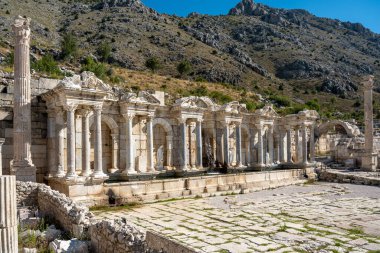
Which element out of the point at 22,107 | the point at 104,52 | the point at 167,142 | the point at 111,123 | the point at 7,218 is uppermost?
the point at 104,52

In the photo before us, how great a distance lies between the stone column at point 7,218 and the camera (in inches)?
227

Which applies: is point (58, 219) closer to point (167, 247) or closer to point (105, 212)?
point (105, 212)

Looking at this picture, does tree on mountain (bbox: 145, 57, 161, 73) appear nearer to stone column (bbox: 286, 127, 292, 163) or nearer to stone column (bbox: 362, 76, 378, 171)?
stone column (bbox: 362, 76, 378, 171)

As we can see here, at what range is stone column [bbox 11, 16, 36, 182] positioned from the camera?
12.7 m

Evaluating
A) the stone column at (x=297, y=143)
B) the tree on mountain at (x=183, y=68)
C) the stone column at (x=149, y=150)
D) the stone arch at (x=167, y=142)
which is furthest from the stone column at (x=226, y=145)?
the tree on mountain at (x=183, y=68)

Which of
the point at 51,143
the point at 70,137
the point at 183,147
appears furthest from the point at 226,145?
the point at 51,143

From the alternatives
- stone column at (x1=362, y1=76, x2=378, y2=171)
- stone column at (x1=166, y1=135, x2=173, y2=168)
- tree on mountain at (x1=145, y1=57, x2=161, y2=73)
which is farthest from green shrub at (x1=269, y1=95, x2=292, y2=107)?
stone column at (x1=166, y1=135, x2=173, y2=168)

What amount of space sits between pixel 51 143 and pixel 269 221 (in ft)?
28.1

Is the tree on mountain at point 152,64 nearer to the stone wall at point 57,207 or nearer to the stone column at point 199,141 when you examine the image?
the stone column at point 199,141

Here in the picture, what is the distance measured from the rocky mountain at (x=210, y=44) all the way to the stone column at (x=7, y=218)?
4204 centimetres

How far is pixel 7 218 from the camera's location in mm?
5855

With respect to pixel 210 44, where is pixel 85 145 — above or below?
below

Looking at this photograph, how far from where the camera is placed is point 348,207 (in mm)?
13648

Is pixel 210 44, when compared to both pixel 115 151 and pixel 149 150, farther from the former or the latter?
pixel 115 151
